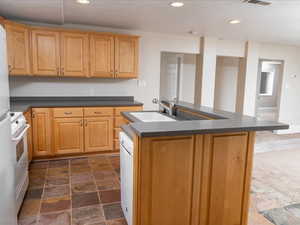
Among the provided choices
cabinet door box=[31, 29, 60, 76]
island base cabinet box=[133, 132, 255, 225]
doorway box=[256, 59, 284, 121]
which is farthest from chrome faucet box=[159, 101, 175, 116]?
doorway box=[256, 59, 284, 121]

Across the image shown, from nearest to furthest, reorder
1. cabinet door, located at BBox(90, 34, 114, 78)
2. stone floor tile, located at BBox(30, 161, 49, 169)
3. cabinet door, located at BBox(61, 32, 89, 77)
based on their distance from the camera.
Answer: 1. stone floor tile, located at BBox(30, 161, 49, 169)
2. cabinet door, located at BBox(61, 32, 89, 77)
3. cabinet door, located at BBox(90, 34, 114, 78)

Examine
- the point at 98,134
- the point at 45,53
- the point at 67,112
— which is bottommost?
the point at 98,134

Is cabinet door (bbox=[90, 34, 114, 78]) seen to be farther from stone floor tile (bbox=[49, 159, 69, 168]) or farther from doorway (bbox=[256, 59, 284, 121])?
doorway (bbox=[256, 59, 284, 121])

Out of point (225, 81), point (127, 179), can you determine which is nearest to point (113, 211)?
point (127, 179)

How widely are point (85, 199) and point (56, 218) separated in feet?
1.27

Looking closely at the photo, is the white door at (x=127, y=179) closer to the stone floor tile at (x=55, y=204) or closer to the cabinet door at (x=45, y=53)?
the stone floor tile at (x=55, y=204)

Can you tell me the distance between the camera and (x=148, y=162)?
1.59m

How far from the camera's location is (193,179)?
1711mm

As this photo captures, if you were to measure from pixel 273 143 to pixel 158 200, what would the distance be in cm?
414

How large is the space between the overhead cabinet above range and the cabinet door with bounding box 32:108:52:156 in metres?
0.67

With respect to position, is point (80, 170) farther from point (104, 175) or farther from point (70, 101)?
point (70, 101)

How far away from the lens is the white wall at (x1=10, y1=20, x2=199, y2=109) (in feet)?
12.7

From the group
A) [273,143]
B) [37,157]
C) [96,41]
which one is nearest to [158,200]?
[37,157]

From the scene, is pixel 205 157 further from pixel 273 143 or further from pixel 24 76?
pixel 273 143
